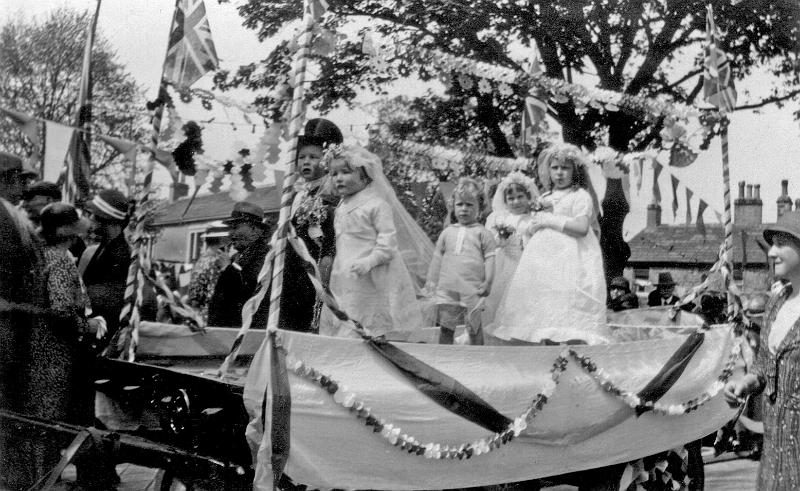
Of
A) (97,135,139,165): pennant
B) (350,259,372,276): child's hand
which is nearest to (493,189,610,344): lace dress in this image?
(350,259,372,276): child's hand

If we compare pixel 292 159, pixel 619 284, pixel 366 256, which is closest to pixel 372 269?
pixel 366 256

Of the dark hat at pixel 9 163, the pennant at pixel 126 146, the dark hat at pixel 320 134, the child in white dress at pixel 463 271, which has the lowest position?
the child in white dress at pixel 463 271

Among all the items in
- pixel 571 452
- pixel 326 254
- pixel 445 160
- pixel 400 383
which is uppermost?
pixel 445 160

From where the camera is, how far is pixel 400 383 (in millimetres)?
3330

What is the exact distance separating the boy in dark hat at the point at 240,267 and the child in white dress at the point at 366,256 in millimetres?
840

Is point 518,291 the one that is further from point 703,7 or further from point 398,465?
point 703,7

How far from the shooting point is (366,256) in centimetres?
431

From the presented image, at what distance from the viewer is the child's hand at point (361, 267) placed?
4.13 metres

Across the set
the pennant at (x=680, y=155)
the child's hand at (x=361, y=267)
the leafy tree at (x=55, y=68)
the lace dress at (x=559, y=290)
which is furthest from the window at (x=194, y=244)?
the leafy tree at (x=55, y=68)

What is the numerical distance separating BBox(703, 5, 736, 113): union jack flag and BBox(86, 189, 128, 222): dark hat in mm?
3925

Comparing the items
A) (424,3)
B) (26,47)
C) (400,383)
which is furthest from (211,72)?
(26,47)

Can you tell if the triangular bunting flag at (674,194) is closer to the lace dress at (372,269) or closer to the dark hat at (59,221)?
the lace dress at (372,269)

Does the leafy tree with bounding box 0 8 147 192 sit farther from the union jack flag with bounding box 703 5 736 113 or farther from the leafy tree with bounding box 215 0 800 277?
the union jack flag with bounding box 703 5 736 113

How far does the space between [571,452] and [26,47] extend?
14.7 m
